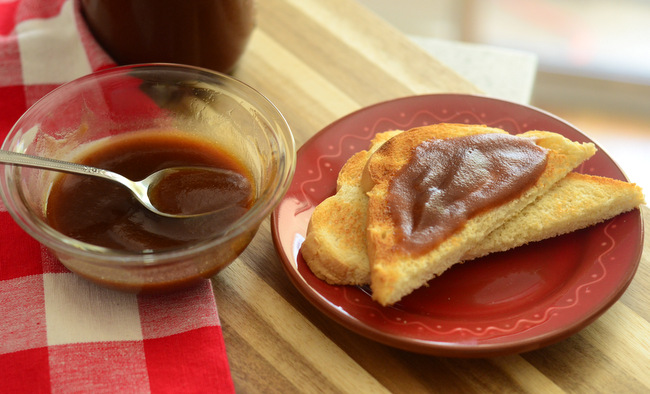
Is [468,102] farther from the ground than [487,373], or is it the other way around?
[468,102]

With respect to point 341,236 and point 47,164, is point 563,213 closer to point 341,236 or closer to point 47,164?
point 341,236

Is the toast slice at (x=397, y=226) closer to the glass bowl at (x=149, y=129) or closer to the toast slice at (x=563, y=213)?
the toast slice at (x=563, y=213)

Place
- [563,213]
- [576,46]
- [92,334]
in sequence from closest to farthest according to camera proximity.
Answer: [92,334]
[563,213]
[576,46]

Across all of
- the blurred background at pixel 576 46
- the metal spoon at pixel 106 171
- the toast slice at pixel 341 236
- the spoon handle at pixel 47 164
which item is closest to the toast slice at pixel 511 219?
the toast slice at pixel 341 236

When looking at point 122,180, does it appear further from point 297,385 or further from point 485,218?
point 485,218

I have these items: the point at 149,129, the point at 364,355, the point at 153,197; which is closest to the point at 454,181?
the point at 364,355

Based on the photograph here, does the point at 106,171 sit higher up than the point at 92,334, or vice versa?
the point at 106,171

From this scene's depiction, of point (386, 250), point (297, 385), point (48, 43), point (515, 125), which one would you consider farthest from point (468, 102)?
point (48, 43)
